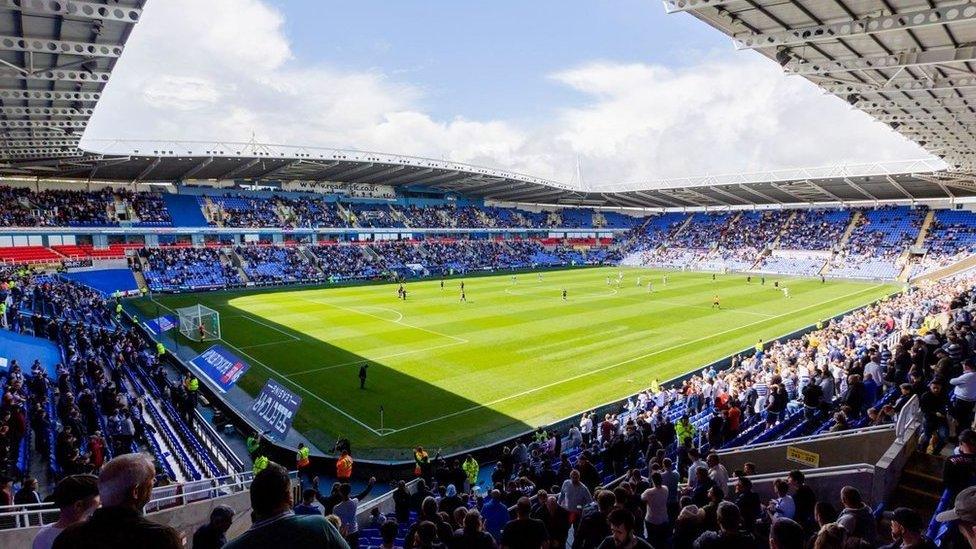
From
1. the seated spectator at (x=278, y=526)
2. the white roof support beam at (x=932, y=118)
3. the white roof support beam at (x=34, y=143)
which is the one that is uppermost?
the white roof support beam at (x=34, y=143)

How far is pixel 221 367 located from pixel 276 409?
580 cm

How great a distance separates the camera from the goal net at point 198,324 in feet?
95.6

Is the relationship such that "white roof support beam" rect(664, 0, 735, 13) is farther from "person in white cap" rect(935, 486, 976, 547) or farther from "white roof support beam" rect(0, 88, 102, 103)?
"white roof support beam" rect(0, 88, 102, 103)

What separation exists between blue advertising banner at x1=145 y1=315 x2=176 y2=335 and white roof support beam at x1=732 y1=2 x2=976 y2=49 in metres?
28.2

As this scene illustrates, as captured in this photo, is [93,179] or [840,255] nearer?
[93,179]

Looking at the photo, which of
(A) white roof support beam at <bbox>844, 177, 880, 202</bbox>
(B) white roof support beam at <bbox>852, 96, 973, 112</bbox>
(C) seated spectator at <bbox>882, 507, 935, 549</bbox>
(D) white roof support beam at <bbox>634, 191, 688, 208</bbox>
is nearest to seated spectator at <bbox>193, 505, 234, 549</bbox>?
(C) seated spectator at <bbox>882, 507, 935, 549</bbox>

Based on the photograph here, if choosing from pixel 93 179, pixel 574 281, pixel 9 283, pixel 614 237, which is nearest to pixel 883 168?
pixel 574 281

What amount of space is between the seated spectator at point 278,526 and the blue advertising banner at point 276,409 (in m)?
13.3

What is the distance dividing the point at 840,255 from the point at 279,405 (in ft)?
210

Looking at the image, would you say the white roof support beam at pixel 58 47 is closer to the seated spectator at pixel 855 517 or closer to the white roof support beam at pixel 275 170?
the seated spectator at pixel 855 517

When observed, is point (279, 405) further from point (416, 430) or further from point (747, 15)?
point (747, 15)

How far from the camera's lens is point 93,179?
5097 centimetres

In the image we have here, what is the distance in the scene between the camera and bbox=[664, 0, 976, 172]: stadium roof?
1069cm

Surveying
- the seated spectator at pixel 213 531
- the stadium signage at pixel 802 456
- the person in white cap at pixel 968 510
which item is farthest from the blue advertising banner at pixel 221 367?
the person in white cap at pixel 968 510
